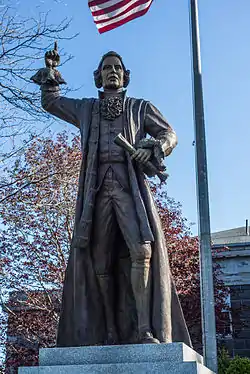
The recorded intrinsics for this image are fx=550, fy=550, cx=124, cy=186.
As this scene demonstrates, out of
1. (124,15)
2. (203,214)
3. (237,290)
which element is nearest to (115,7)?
(124,15)

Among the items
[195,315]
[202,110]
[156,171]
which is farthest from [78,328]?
[195,315]

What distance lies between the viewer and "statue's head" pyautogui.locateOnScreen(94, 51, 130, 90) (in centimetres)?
573

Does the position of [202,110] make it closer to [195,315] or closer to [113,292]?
[113,292]

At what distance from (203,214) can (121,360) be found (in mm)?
3178

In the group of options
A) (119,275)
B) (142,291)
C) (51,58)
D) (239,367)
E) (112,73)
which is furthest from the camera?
(239,367)

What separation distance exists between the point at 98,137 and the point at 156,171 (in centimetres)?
72

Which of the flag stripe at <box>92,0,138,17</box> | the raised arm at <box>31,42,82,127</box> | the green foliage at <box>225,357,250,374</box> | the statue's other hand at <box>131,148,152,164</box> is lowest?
the green foliage at <box>225,357,250,374</box>

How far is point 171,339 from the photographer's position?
4.84 metres

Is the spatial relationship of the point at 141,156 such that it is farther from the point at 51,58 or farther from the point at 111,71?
the point at 51,58

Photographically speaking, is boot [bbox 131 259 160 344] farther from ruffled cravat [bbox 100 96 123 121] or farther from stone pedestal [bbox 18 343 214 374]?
ruffled cravat [bbox 100 96 123 121]

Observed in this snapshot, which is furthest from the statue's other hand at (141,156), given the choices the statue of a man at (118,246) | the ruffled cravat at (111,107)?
the ruffled cravat at (111,107)

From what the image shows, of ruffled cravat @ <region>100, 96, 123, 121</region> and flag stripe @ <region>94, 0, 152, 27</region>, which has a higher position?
flag stripe @ <region>94, 0, 152, 27</region>

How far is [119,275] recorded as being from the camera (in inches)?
209

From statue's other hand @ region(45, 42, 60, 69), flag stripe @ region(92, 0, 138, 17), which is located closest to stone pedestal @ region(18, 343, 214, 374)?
statue's other hand @ region(45, 42, 60, 69)
